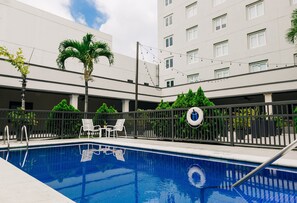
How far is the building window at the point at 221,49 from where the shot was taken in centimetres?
2132

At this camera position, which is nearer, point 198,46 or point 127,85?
point 127,85

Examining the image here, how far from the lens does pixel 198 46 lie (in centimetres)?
2322

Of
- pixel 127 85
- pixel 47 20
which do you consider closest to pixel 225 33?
pixel 127 85

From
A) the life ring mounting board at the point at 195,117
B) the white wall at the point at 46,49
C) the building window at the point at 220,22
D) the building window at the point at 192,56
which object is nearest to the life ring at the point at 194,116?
the life ring mounting board at the point at 195,117

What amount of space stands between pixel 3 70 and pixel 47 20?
35.7 ft

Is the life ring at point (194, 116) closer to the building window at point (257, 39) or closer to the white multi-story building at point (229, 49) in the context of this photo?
the white multi-story building at point (229, 49)

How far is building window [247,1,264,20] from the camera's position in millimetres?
19002

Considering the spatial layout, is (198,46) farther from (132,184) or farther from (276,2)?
(132,184)

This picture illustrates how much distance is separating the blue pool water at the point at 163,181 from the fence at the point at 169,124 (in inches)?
116

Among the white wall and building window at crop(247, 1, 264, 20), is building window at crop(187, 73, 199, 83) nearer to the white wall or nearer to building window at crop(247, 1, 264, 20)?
the white wall

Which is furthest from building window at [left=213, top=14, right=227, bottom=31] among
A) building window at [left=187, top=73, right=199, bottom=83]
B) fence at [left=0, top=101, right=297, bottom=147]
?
fence at [left=0, top=101, right=297, bottom=147]

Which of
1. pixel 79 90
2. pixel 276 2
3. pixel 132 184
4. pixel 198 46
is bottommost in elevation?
pixel 132 184

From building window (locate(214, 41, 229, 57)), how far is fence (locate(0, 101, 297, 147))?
11.0 m

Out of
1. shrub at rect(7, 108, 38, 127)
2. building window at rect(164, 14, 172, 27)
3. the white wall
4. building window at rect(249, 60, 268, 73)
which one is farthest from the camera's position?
building window at rect(164, 14, 172, 27)
